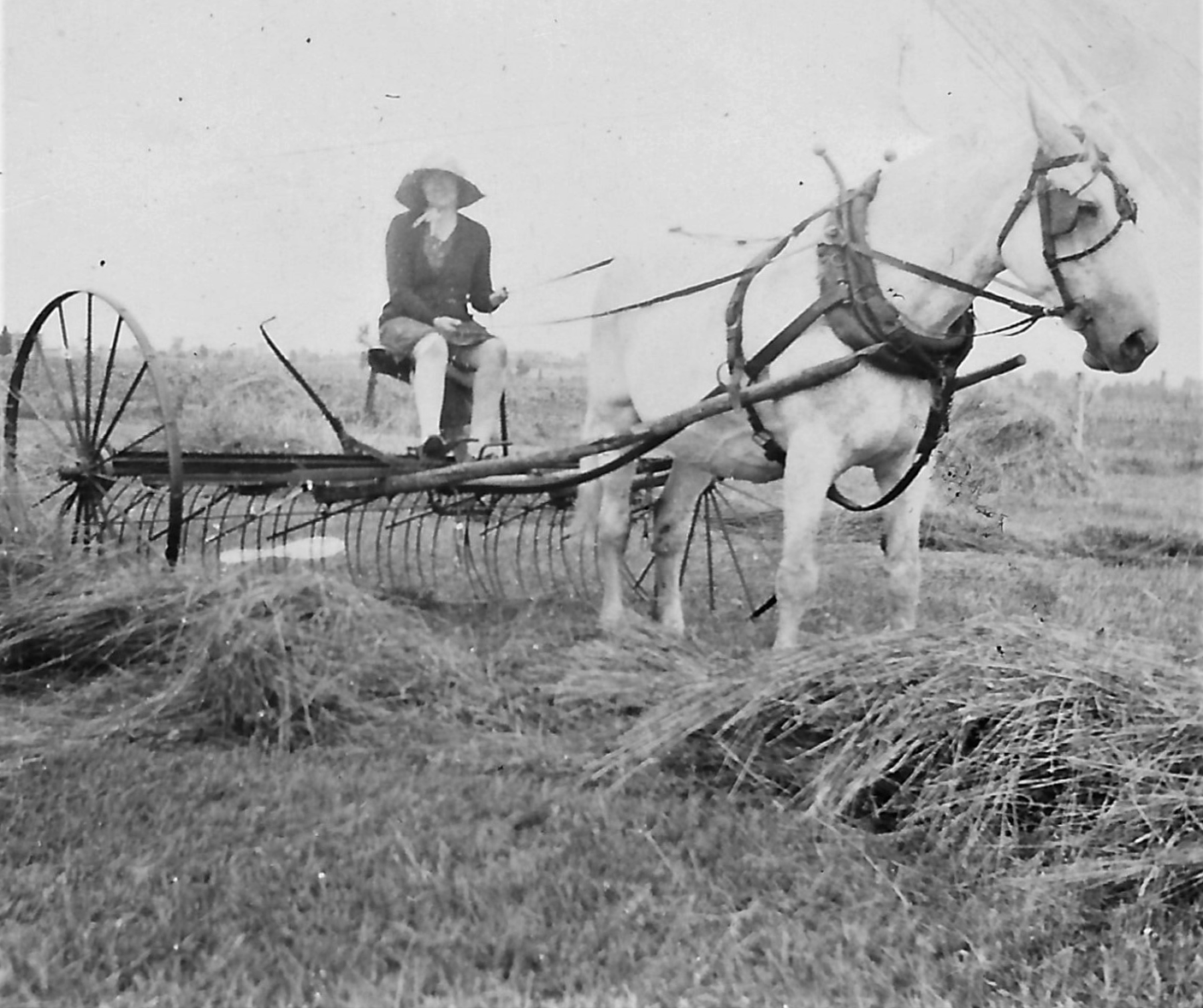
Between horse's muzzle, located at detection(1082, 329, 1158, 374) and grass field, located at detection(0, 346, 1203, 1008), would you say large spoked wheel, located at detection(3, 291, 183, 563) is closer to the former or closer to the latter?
grass field, located at detection(0, 346, 1203, 1008)

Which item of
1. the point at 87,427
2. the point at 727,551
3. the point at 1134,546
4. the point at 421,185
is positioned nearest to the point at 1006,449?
the point at 1134,546

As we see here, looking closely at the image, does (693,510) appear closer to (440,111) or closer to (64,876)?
(440,111)

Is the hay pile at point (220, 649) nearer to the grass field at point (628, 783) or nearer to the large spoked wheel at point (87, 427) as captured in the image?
the grass field at point (628, 783)

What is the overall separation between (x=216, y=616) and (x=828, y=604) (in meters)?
1.88

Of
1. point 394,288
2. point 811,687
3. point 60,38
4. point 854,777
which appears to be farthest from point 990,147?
point 60,38

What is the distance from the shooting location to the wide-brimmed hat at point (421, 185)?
4203 millimetres

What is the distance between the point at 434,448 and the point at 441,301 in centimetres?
73

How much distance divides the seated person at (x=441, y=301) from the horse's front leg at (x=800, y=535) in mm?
1590

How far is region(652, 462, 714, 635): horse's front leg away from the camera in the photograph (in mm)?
4086

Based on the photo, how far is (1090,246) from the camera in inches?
104

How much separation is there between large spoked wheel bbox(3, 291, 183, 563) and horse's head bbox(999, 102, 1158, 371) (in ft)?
8.60

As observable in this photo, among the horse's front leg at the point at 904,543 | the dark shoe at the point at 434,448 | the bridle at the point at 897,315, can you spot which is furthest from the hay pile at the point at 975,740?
the dark shoe at the point at 434,448

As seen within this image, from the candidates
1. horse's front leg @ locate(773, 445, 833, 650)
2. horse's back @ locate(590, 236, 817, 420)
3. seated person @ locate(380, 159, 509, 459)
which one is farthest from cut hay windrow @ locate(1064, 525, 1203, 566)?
seated person @ locate(380, 159, 509, 459)

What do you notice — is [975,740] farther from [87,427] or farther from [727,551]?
[87,427]
